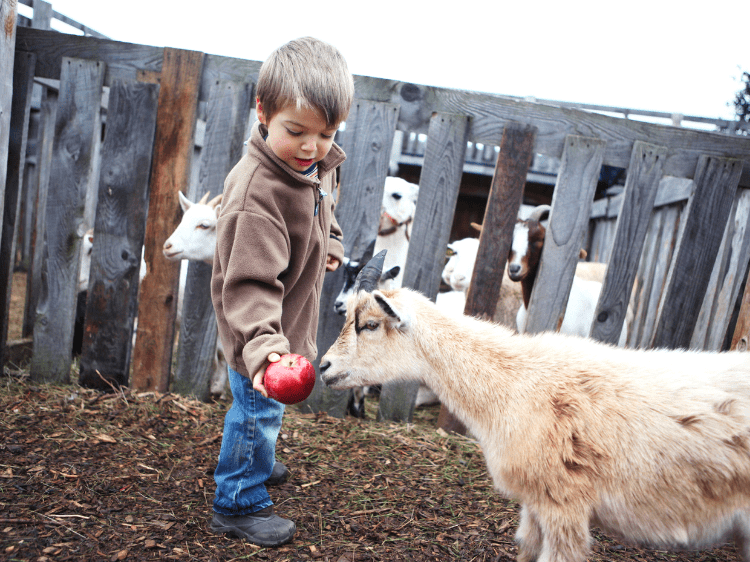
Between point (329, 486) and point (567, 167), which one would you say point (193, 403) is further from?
point (567, 167)

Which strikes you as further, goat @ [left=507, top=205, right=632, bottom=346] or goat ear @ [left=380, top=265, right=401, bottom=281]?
goat @ [left=507, top=205, right=632, bottom=346]

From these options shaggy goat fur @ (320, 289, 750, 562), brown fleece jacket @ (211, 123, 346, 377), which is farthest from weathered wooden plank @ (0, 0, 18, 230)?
shaggy goat fur @ (320, 289, 750, 562)

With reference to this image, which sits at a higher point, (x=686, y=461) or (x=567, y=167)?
(x=567, y=167)

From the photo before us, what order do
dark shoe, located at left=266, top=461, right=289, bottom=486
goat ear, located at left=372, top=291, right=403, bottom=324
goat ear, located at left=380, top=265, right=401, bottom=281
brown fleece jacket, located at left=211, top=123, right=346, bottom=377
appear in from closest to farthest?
brown fleece jacket, located at left=211, top=123, right=346, bottom=377 < goat ear, located at left=372, top=291, right=403, bottom=324 < dark shoe, located at left=266, top=461, right=289, bottom=486 < goat ear, located at left=380, top=265, right=401, bottom=281

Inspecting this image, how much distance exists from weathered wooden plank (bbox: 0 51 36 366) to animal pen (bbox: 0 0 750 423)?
14 mm

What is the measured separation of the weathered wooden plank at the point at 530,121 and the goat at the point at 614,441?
6.26ft

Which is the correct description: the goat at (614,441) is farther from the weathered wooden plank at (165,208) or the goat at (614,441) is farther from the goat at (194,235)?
the weathered wooden plank at (165,208)

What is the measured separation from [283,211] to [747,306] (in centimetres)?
311

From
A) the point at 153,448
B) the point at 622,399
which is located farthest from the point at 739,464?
the point at 153,448

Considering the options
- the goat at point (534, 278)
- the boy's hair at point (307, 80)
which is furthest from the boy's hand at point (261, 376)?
the goat at point (534, 278)

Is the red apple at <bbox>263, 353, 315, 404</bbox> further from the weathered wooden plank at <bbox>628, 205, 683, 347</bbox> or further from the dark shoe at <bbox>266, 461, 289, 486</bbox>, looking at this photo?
the weathered wooden plank at <bbox>628, 205, 683, 347</bbox>

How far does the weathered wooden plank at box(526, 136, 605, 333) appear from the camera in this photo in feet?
12.7

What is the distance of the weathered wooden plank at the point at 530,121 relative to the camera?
3906 mm

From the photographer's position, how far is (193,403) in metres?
4.23
